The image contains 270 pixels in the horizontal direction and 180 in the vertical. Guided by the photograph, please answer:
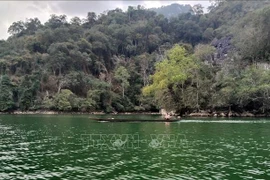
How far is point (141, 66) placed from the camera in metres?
115

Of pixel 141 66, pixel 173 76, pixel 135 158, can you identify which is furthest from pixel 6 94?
pixel 135 158

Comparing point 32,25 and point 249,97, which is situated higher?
point 32,25

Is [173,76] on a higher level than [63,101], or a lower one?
higher

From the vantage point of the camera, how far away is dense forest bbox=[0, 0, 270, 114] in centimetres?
7356

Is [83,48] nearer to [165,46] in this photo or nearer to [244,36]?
[165,46]

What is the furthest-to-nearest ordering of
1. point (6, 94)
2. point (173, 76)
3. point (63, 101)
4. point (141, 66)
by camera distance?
point (141, 66)
point (63, 101)
point (6, 94)
point (173, 76)

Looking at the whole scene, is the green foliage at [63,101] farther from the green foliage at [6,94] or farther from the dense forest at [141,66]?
the green foliage at [6,94]

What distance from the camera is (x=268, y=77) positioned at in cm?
6894

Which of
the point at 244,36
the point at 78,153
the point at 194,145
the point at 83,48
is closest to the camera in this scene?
the point at 78,153

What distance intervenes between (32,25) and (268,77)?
113 meters

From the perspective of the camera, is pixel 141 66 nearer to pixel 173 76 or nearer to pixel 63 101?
pixel 63 101

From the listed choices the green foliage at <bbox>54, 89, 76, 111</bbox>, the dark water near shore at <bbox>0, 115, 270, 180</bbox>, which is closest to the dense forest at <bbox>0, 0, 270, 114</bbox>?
the green foliage at <bbox>54, 89, 76, 111</bbox>

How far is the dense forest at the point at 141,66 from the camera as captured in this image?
73.6 metres

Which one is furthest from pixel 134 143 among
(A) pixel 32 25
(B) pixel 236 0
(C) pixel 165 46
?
(B) pixel 236 0
